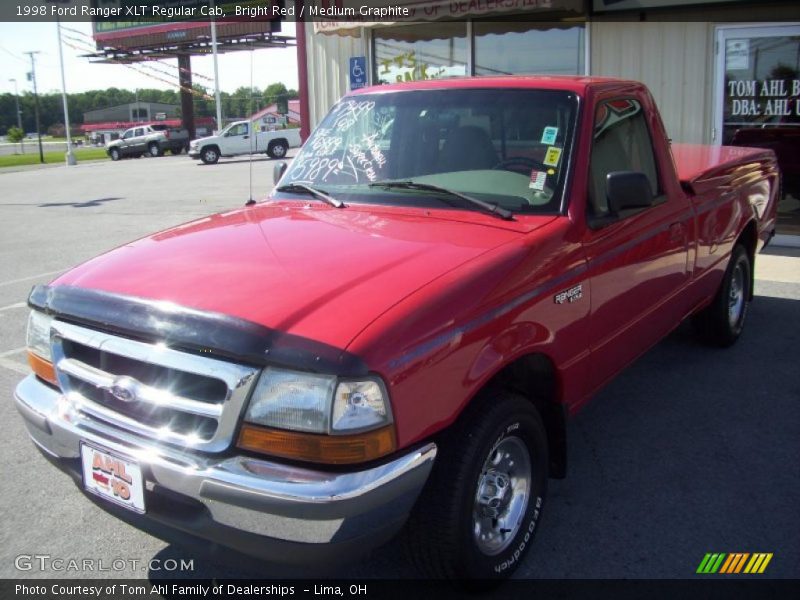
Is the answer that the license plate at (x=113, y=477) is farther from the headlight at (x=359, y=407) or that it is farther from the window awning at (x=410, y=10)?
the window awning at (x=410, y=10)

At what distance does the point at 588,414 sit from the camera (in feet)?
14.9

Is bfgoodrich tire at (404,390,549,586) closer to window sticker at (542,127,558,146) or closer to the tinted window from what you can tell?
window sticker at (542,127,558,146)

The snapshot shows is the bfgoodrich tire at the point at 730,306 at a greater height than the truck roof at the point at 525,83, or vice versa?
the truck roof at the point at 525,83

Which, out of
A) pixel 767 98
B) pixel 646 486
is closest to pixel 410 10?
pixel 767 98

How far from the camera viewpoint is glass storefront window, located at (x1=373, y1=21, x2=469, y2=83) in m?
11.0

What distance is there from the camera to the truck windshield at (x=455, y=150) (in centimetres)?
348

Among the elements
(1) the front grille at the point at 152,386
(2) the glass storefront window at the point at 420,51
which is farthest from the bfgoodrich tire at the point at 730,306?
(2) the glass storefront window at the point at 420,51

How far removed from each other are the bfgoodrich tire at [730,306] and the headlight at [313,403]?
12.3ft

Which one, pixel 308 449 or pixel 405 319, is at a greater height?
pixel 405 319

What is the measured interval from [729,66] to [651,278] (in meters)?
6.36

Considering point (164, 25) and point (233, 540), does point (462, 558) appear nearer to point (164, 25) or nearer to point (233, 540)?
point (233, 540)

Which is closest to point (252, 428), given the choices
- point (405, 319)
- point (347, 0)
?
point (405, 319)

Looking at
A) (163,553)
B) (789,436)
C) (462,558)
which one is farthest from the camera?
(789,436)

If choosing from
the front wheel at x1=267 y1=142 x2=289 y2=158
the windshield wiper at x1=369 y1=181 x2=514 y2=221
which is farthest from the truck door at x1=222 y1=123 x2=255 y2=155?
the windshield wiper at x1=369 y1=181 x2=514 y2=221
